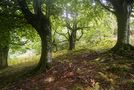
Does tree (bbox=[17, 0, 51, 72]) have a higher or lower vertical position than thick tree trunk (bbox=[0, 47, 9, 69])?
higher

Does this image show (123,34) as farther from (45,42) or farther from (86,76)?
(45,42)

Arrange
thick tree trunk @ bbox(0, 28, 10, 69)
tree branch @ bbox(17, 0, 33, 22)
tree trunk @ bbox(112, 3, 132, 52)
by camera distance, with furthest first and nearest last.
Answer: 1. thick tree trunk @ bbox(0, 28, 10, 69)
2. tree trunk @ bbox(112, 3, 132, 52)
3. tree branch @ bbox(17, 0, 33, 22)

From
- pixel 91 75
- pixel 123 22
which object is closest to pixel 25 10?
pixel 91 75

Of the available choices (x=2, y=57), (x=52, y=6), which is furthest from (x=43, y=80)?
(x=2, y=57)

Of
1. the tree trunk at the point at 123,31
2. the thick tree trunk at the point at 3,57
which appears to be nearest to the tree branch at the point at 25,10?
the tree trunk at the point at 123,31

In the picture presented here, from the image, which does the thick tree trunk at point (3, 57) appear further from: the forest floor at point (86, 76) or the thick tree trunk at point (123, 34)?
the thick tree trunk at point (123, 34)

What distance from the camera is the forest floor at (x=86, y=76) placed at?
40.4 feet

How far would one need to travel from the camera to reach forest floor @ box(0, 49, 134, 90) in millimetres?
12328

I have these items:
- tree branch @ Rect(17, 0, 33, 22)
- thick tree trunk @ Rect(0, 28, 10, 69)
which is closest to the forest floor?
tree branch @ Rect(17, 0, 33, 22)

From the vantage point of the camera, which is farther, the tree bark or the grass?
the tree bark

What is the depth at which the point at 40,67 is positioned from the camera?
15.5 meters

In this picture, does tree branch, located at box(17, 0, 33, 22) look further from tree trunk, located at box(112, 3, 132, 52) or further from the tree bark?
tree trunk, located at box(112, 3, 132, 52)

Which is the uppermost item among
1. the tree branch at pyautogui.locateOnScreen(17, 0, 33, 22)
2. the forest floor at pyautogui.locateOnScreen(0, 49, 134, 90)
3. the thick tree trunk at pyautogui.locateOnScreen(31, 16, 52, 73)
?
the tree branch at pyautogui.locateOnScreen(17, 0, 33, 22)

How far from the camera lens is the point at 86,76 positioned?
43.3ft
